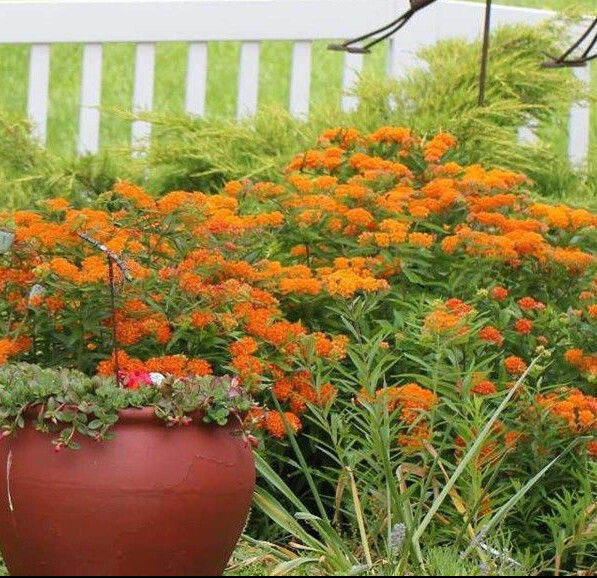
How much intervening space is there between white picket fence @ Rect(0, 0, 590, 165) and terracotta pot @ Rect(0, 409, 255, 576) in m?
4.26

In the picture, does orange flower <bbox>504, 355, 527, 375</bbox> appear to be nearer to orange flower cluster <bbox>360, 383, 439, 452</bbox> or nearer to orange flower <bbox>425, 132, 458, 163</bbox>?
orange flower cluster <bbox>360, 383, 439, 452</bbox>


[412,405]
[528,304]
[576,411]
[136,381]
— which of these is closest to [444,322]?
[412,405]

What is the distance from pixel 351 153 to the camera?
4.59 meters

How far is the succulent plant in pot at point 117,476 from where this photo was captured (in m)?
2.45

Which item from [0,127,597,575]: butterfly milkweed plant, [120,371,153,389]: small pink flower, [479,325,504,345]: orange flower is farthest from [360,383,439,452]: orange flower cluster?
[120,371,153,389]: small pink flower

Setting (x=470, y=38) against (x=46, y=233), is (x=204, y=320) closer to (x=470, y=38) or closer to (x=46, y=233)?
(x=46, y=233)

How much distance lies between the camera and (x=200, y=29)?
6.70 meters

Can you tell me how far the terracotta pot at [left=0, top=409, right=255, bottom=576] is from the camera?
2.45m

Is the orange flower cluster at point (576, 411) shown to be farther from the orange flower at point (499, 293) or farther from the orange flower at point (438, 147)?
the orange flower at point (438, 147)

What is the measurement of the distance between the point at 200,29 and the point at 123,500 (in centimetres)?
454

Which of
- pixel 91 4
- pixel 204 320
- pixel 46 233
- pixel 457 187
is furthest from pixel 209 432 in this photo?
pixel 91 4

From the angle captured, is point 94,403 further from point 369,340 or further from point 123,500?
point 369,340

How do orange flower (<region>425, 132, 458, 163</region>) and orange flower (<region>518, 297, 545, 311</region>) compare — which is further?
orange flower (<region>425, 132, 458, 163</region>)

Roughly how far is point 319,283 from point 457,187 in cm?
80
